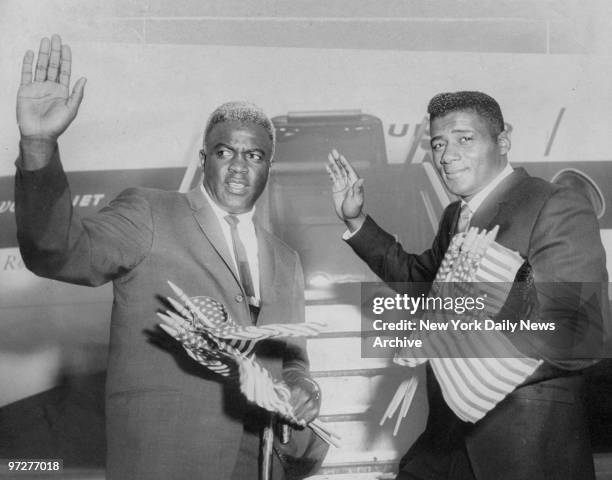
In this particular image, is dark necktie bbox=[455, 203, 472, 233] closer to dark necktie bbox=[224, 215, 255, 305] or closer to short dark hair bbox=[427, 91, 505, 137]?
short dark hair bbox=[427, 91, 505, 137]

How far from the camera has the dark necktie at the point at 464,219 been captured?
1.87 metres

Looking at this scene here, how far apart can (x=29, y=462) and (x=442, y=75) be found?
1.78 metres

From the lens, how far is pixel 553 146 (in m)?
2.06

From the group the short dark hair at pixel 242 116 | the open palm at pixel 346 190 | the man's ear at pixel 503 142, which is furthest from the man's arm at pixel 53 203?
the man's ear at pixel 503 142

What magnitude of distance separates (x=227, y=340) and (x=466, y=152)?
0.88 metres

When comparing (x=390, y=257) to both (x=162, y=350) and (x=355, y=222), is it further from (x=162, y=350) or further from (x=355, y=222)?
(x=162, y=350)

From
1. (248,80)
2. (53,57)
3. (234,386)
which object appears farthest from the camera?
(248,80)

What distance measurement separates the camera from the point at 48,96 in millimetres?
1419

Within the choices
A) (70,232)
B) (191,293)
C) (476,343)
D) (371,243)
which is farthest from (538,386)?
(70,232)

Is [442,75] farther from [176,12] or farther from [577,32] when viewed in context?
[176,12]

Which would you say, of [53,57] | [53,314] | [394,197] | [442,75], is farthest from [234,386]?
[442,75]

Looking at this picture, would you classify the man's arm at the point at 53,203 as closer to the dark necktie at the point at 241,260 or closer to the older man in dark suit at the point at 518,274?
the dark necktie at the point at 241,260

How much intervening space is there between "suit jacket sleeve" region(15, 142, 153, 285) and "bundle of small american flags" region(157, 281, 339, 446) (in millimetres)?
158

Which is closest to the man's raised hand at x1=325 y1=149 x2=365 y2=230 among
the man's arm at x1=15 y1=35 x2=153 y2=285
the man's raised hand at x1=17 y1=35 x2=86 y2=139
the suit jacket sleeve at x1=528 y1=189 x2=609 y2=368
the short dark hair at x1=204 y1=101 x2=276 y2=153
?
the short dark hair at x1=204 y1=101 x2=276 y2=153
